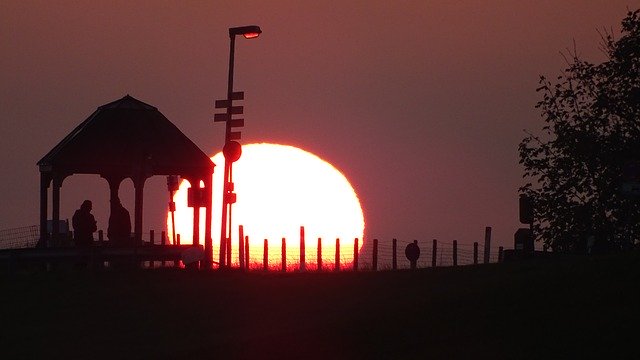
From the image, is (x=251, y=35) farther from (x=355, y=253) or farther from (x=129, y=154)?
(x=355, y=253)

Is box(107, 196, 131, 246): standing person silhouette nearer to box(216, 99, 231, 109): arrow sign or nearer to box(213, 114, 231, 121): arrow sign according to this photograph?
box(213, 114, 231, 121): arrow sign

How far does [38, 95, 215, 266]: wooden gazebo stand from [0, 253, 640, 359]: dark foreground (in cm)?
1124

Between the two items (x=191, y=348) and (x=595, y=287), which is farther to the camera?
(x=595, y=287)

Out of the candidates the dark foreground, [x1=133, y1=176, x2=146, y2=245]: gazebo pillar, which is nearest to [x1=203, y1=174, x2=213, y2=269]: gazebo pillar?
[x1=133, y1=176, x2=146, y2=245]: gazebo pillar

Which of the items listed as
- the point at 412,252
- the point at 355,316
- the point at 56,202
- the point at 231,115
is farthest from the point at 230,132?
the point at 355,316

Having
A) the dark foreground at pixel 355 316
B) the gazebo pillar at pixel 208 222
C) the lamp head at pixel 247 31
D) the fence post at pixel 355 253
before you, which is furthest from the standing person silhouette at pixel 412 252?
the dark foreground at pixel 355 316

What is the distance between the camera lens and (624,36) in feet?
125

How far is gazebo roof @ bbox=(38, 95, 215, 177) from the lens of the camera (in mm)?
38125

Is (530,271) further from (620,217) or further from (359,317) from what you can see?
(620,217)

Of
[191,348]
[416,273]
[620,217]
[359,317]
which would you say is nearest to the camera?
[191,348]

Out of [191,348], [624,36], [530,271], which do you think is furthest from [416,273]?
[624,36]

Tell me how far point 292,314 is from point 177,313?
8.12 ft

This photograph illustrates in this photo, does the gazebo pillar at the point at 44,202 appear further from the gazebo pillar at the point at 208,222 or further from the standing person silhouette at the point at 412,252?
the standing person silhouette at the point at 412,252

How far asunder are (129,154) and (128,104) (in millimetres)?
2121
